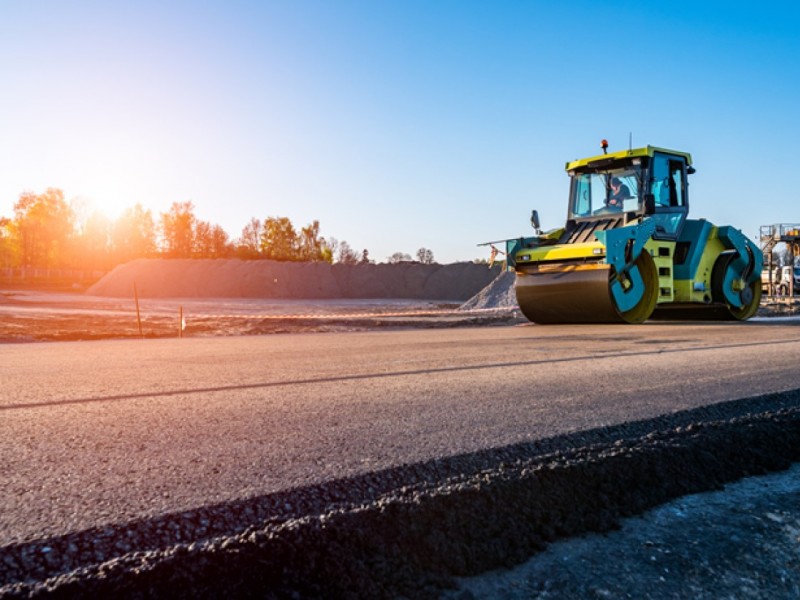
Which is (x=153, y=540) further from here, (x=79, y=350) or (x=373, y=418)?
(x=79, y=350)

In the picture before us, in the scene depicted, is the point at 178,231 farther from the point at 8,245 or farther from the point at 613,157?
the point at 613,157

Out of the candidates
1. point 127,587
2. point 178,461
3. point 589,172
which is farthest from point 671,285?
point 127,587

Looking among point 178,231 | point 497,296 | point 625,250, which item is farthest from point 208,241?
point 625,250

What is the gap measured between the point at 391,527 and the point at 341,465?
2.32 ft

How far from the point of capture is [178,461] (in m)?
2.72

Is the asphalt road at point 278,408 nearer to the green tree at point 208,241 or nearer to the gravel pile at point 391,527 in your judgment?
the gravel pile at point 391,527

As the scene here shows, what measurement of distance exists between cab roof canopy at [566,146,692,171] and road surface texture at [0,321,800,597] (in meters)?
8.34

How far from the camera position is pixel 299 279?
179 feet

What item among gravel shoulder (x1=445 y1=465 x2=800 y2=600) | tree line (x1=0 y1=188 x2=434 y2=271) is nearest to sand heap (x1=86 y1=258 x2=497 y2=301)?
tree line (x1=0 y1=188 x2=434 y2=271)

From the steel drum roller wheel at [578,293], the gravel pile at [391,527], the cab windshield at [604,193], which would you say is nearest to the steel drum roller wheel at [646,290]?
the steel drum roller wheel at [578,293]

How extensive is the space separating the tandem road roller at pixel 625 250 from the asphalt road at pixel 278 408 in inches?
192

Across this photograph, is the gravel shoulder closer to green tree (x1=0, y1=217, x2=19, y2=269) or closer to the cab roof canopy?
the cab roof canopy

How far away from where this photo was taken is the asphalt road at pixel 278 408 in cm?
242

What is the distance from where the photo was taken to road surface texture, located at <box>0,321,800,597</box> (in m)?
1.75
